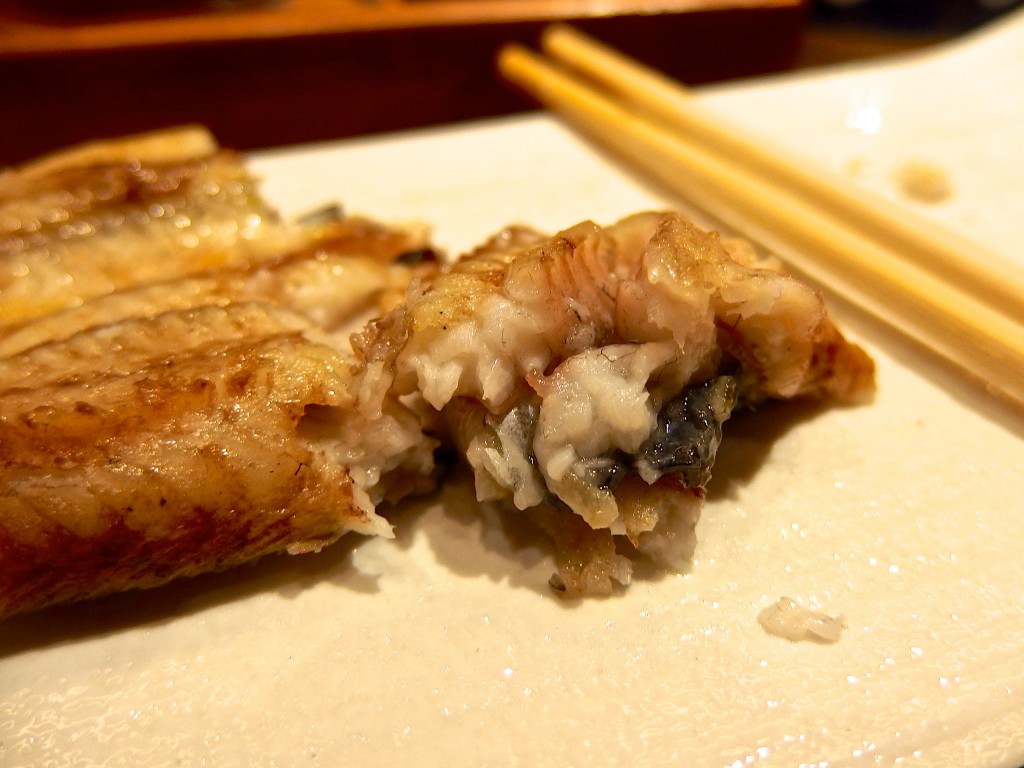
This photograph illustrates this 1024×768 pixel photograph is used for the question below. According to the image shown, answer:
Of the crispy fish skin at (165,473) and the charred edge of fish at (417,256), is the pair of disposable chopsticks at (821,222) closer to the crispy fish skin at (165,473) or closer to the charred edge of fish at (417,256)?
the charred edge of fish at (417,256)

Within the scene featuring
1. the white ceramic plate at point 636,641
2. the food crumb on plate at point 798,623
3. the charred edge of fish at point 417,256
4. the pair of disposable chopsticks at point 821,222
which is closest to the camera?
the white ceramic plate at point 636,641

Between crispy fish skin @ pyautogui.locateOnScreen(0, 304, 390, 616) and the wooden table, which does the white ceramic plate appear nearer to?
crispy fish skin @ pyautogui.locateOnScreen(0, 304, 390, 616)

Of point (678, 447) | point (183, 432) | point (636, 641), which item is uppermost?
point (183, 432)

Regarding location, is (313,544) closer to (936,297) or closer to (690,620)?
(690,620)

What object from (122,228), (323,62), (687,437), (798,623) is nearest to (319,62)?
(323,62)

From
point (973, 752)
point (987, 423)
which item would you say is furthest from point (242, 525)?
point (987, 423)

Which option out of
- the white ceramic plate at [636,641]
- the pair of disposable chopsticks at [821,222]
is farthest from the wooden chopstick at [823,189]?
the white ceramic plate at [636,641]

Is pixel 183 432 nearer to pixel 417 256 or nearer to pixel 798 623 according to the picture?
pixel 417 256
